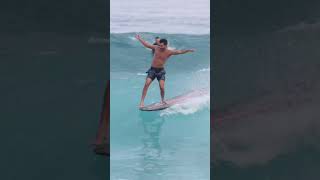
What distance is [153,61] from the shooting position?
5.91 metres

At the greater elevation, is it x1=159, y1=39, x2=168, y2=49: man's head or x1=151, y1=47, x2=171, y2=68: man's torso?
x1=159, y1=39, x2=168, y2=49: man's head

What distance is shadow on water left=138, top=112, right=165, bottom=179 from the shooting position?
232 inches

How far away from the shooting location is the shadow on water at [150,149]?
5887mm

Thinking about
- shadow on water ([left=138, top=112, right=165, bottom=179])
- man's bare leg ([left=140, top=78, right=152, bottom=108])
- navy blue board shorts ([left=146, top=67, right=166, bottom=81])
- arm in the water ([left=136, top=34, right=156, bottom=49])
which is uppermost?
arm in the water ([left=136, top=34, right=156, bottom=49])

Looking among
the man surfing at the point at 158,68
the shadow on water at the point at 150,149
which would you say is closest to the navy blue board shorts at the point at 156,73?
the man surfing at the point at 158,68

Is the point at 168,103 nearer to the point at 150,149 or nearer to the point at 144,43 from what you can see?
the point at 150,149

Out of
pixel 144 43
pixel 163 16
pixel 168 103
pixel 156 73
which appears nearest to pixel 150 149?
pixel 168 103

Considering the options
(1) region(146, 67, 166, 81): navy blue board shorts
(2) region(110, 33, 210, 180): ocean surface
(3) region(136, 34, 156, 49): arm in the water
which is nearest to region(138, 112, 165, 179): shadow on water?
(2) region(110, 33, 210, 180): ocean surface

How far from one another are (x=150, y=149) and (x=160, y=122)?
25 centimetres

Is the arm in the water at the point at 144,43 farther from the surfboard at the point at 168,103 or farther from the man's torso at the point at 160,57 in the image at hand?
the surfboard at the point at 168,103

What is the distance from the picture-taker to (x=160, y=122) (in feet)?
19.4

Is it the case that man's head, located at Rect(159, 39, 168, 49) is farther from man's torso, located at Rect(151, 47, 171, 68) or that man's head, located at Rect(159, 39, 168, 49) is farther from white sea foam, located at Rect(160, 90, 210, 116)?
white sea foam, located at Rect(160, 90, 210, 116)
